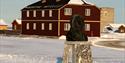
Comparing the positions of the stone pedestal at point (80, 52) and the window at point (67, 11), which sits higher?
the window at point (67, 11)

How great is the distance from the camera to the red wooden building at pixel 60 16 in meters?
62.0

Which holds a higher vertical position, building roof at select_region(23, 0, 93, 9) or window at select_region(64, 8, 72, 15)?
building roof at select_region(23, 0, 93, 9)

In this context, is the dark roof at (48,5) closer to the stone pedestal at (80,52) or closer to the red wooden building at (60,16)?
the red wooden building at (60,16)

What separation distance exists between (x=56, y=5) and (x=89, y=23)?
664 cm

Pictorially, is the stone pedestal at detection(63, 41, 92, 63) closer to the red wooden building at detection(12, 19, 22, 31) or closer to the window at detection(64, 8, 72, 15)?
the window at detection(64, 8, 72, 15)

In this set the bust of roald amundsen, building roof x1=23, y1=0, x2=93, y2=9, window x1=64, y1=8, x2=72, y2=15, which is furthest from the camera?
building roof x1=23, y1=0, x2=93, y2=9

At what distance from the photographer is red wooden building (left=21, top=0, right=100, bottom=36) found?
203 feet

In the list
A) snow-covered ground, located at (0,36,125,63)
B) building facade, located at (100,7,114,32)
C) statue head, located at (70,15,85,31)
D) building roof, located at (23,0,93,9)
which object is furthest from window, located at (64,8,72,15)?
building facade, located at (100,7,114,32)

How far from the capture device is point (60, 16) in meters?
61.9

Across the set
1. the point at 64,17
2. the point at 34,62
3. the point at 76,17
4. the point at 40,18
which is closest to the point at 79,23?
the point at 76,17

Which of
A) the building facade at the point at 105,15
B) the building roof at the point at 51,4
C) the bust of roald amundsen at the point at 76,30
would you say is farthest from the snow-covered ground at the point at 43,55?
the building facade at the point at 105,15

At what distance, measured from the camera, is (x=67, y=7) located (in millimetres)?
62125

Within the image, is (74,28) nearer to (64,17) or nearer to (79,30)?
(79,30)

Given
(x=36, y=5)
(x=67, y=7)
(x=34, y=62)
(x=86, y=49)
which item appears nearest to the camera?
(x=86, y=49)
